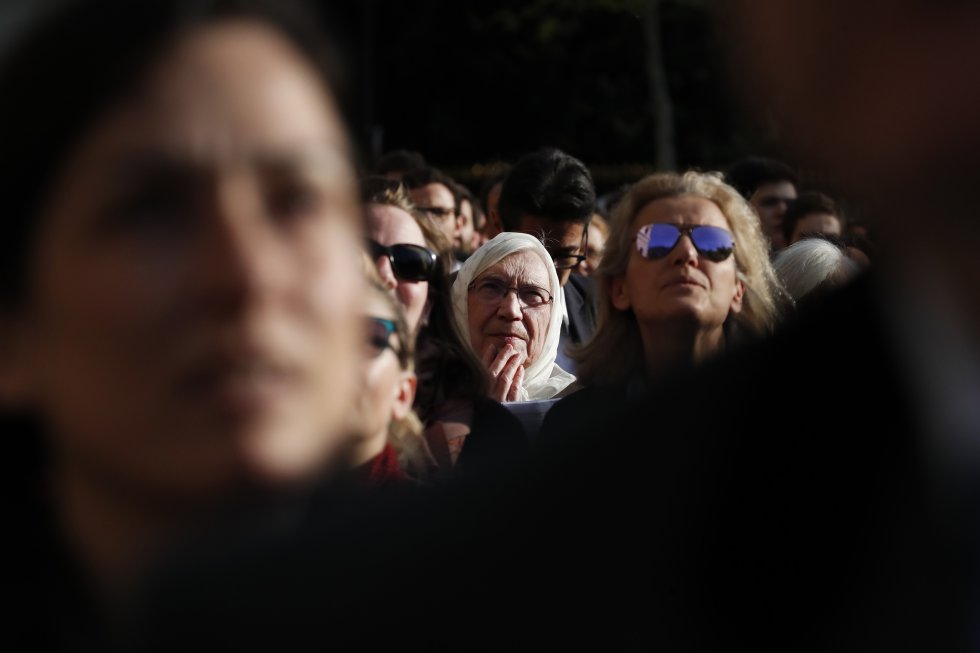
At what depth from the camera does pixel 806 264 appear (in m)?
4.79

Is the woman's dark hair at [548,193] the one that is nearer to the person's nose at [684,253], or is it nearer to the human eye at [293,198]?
the person's nose at [684,253]

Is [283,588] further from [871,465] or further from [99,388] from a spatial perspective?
[871,465]

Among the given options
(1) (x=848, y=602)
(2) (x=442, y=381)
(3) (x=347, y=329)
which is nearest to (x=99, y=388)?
(3) (x=347, y=329)

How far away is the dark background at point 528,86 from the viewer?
27.9 metres

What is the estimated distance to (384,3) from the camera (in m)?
27.8

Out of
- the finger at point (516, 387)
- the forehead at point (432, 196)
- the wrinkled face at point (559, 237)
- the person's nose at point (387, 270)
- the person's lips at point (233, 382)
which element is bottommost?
the person's lips at point (233, 382)

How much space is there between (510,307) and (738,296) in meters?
0.84

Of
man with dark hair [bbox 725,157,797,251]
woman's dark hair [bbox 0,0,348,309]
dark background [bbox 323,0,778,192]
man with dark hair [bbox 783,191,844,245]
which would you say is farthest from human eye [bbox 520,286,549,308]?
dark background [bbox 323,0,778,192]

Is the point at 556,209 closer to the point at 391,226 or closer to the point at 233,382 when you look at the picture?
the point at 391,226

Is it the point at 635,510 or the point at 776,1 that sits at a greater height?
the point at 776,1

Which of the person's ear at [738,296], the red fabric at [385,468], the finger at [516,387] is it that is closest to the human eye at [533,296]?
the finger at [516,387]

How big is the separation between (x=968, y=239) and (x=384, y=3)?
91.9ft

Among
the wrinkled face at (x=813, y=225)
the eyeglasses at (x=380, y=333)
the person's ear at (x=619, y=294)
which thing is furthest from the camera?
the wrinkled face at (x=813, y=225)

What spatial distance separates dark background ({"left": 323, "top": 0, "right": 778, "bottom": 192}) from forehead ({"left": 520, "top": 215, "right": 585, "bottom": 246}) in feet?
71.7
